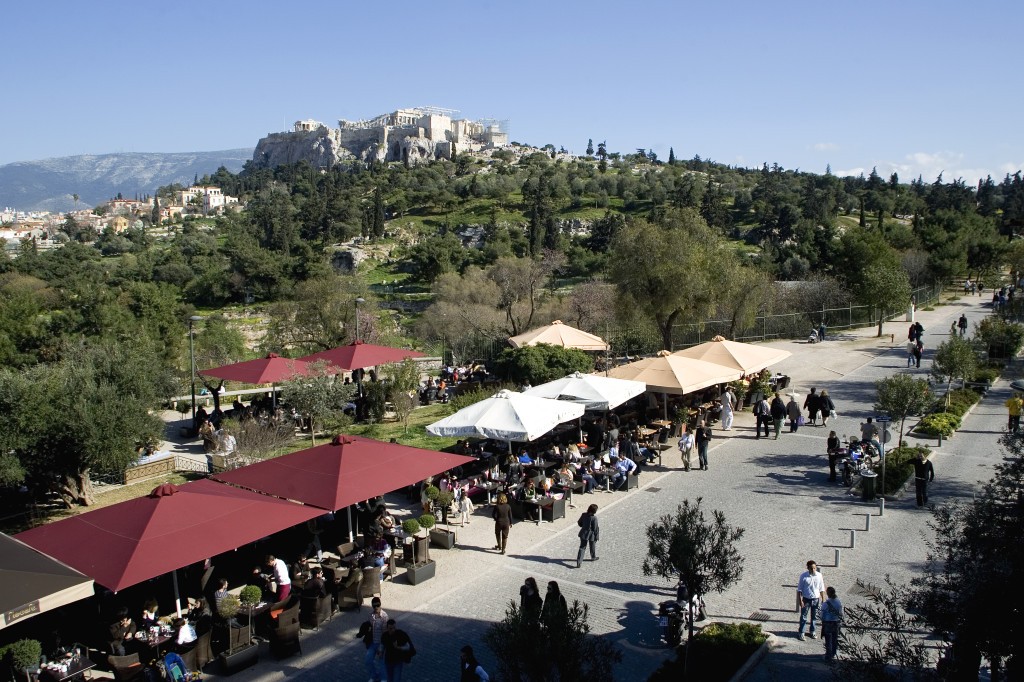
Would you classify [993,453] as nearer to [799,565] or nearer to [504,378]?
[799,565]

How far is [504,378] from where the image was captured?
22.3 metres

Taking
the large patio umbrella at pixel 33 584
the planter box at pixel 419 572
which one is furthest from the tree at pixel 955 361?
the large patio umbrella at pixel 33 584

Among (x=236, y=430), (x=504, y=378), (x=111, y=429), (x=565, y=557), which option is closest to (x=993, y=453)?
(x=565, y=557)

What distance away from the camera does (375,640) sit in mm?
7996

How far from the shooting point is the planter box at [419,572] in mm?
10516

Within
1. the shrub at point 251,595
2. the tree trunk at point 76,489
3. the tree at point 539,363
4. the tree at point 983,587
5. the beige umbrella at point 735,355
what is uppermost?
the tree at point 983,587

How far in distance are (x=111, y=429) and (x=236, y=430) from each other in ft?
10.9

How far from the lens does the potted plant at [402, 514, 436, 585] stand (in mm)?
10531

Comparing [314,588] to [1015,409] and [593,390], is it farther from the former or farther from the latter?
[1015,409]

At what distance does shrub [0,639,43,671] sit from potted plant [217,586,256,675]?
183cm

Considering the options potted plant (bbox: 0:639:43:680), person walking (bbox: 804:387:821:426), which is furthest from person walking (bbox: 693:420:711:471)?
potted plant (bbox: 0:639:43:680)

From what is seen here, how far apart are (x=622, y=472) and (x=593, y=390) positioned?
2.18 meters

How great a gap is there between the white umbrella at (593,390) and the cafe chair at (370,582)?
6.69 metres

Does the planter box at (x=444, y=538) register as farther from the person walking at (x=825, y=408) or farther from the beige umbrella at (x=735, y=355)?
the person walking at (x=825, y=408)
